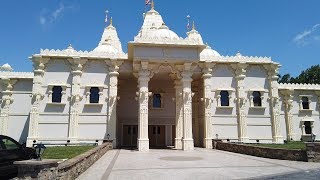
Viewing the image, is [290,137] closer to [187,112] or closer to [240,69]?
[240,69]

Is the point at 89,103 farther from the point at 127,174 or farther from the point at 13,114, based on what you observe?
the point at 127,174

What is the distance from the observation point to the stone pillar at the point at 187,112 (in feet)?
74.2

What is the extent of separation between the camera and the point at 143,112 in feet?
73.8

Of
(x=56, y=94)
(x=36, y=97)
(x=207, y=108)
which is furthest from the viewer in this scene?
(x=207, y=108)

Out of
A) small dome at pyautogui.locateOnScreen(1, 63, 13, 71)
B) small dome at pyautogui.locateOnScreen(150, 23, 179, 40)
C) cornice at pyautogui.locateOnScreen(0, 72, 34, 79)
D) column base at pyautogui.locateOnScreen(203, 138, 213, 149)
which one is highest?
small dome at pyautogui.locateOnScreen(150, 23, 179, 40)

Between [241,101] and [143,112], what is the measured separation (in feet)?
33.1

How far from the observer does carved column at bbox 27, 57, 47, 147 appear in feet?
78.5

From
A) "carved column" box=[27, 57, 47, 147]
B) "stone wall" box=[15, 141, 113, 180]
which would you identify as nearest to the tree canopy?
"carved column" box=[27, 57, 47, 147]

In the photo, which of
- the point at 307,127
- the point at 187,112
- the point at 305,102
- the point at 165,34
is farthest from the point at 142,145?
the point at 305,102

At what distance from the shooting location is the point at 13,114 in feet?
87.8

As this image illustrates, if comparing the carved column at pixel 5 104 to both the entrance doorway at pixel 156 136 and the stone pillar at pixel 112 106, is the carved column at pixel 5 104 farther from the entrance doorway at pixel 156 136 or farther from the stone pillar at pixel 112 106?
the entrance doorway at pixel 156 136

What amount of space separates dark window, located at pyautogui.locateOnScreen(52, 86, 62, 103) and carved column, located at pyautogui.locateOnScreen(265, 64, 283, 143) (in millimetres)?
20152

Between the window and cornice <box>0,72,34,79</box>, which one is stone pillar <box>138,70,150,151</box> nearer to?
cornice <box>0,72,34,79</box>

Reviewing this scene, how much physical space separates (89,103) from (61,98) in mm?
2571
